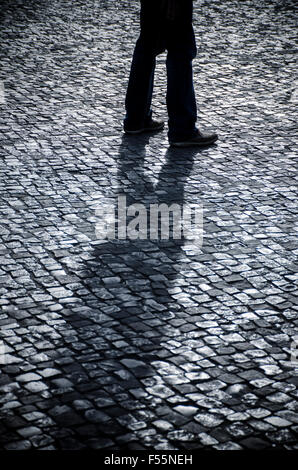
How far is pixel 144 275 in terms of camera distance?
420cm

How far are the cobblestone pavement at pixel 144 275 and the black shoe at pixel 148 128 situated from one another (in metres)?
0.08

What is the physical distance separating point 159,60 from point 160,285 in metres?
4.47

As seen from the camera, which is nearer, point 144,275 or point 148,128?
point 144,275

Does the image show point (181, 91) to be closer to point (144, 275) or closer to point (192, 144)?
point (192, 144)

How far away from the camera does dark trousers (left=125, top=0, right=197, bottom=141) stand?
584cm

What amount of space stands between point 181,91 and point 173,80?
0.10 metres

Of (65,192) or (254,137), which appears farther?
(254,137)

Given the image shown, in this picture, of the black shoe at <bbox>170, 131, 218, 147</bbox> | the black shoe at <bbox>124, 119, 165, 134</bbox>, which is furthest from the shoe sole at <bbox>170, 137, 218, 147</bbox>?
the black shoe at <bbox>124, 119, 165, 134</bbox>

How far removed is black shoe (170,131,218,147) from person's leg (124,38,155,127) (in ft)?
1.23

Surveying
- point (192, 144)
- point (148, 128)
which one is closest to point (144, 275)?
point (192, 144)

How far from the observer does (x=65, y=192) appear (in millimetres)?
5152
